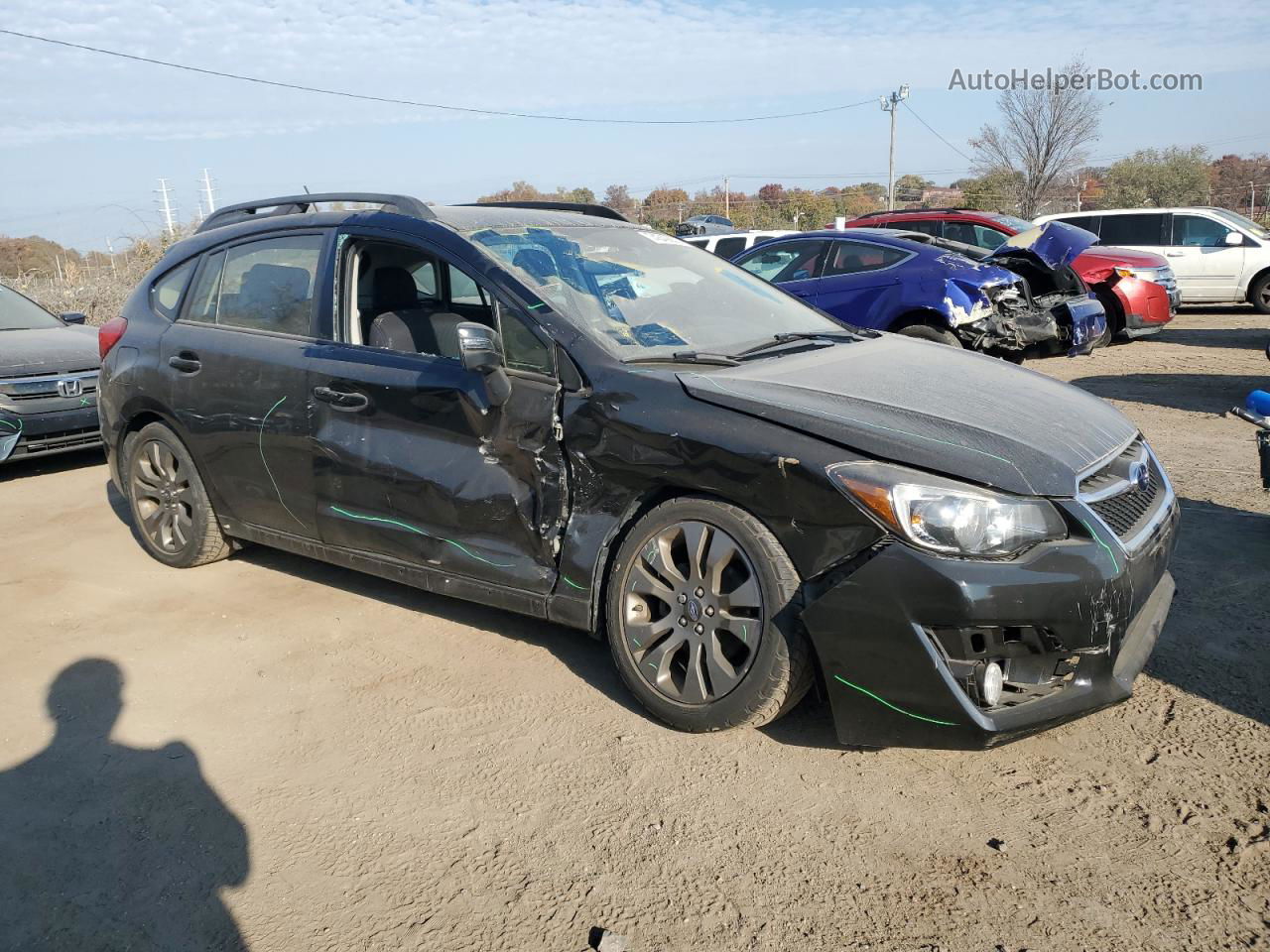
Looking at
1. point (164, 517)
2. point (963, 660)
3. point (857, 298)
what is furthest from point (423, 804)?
point (857, 298)

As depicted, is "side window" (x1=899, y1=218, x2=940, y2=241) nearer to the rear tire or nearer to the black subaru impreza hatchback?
the rear tire

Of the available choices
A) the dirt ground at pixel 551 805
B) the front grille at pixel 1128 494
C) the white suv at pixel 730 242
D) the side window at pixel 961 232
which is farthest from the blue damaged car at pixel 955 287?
the front grille at pixel 1128 494

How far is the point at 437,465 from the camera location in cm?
404

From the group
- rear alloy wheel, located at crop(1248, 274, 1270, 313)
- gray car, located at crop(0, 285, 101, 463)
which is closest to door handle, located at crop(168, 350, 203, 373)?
gray car, located at crop(0, 285, 101, 463)

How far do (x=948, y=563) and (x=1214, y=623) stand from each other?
1.92 metres

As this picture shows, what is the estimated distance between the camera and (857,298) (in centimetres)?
970

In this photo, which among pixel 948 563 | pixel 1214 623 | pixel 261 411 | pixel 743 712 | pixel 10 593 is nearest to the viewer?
pixel 948 563

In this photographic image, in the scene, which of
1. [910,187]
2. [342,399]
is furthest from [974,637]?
[910,187]

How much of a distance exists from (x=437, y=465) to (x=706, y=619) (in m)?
1.32

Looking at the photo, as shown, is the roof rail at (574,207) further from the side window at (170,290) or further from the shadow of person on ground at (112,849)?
the shadow of person on ground at (112,849)

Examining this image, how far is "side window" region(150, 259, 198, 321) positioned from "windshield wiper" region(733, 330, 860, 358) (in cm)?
307

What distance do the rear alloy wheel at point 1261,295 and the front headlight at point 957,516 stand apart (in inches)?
607

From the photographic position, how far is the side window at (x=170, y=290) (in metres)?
5.35

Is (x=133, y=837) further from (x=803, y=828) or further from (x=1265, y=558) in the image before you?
(x=1265, y=558)
